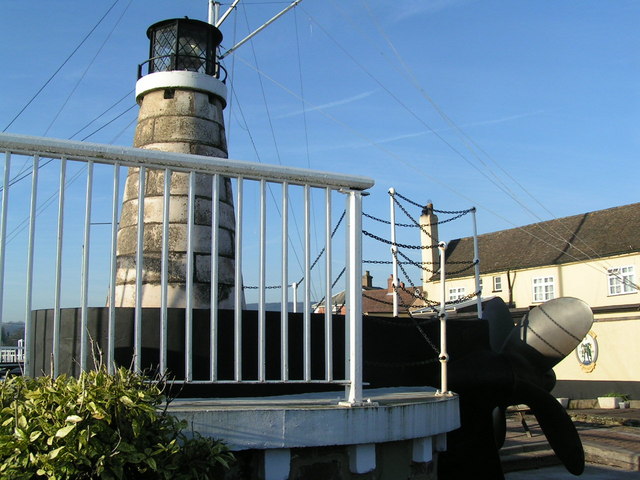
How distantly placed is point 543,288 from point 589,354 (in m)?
4.85

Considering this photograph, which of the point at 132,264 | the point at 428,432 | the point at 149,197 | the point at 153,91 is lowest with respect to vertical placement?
the point at 428,432

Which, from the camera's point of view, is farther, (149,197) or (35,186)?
(149,197)

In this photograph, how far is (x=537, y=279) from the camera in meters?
36.0

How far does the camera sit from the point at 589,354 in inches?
1261

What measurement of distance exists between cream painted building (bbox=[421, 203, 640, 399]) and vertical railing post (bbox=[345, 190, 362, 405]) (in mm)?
25205

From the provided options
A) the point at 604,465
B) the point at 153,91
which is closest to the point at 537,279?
the point at 604,465

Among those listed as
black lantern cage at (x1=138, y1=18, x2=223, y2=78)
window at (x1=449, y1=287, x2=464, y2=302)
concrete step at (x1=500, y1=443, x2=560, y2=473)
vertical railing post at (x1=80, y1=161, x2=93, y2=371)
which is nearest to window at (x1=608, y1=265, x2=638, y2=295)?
window at (x1=449, y1=287, x2=464, y2=302)

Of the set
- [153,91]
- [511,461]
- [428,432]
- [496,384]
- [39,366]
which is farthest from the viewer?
[511,461]

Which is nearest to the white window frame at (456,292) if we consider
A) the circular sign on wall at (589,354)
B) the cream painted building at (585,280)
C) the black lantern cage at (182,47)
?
the cream painted building at (585,280)

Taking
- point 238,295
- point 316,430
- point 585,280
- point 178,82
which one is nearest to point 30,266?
point 238,295

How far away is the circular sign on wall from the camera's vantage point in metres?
31.8

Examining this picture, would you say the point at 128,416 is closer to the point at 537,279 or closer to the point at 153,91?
the point at 153,91

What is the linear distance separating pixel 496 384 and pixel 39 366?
5.14 m

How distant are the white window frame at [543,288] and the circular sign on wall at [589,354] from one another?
140 inches
